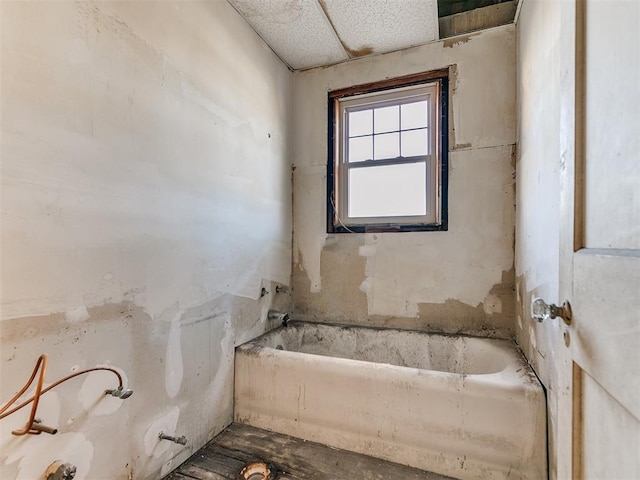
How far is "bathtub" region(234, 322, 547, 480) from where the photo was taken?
4.53ft

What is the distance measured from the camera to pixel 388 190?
8.22ft

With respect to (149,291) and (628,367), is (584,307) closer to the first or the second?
(628,367)

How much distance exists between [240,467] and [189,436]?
1.02ft

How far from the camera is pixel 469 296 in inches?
87.1

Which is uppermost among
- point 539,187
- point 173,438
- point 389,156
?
point 389,156

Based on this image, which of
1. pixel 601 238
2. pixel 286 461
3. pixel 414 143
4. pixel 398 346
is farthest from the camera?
pixel 414 143

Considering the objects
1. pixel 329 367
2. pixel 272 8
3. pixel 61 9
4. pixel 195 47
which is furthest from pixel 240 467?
pixel 272 8

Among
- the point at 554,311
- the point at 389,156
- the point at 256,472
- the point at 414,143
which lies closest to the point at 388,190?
the point at 389,156

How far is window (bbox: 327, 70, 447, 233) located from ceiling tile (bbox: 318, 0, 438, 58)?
0.87 feet

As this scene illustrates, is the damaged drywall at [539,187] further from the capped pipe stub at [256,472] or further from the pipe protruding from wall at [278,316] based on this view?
the pipe protruding from wall at [278,316]

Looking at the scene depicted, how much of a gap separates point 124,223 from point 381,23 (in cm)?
207

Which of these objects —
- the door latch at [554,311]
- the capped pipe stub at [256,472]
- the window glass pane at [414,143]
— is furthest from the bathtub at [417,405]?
the window glass pane at [414,143]

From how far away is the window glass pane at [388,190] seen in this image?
242cm

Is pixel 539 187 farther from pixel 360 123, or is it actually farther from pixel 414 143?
pixel 360 123
